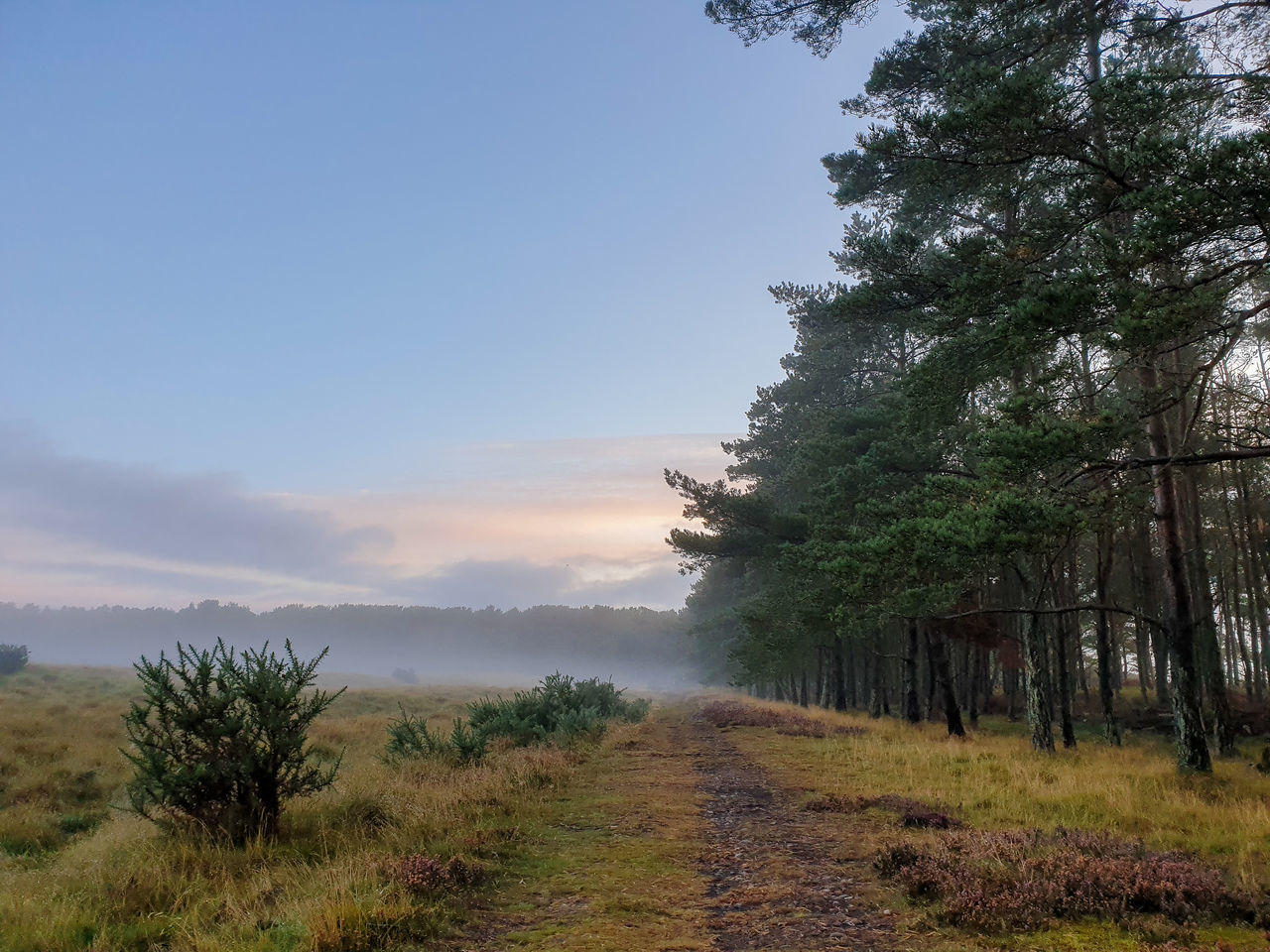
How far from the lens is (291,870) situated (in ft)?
21.1

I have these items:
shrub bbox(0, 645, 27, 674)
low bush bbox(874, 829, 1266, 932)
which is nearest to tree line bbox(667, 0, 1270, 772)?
low bush bbox(874, 829, 1266, 932)

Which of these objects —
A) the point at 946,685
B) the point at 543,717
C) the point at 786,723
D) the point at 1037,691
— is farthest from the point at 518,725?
the point at 1037,691

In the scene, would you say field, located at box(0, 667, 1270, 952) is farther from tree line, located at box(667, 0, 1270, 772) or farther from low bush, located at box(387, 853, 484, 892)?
tree line, located at box(667, 0, 1270, 772)

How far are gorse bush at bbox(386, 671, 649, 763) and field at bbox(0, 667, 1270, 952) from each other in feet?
2.30

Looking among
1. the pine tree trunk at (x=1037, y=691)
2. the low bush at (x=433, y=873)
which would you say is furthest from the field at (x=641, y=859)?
the pine tree trunk at (x=1037, y=691)

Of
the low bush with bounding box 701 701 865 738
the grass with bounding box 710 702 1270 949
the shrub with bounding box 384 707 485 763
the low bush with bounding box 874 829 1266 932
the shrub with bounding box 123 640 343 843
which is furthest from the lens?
the low bush with bounding box 701 701 865 738

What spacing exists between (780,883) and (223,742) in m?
6.23

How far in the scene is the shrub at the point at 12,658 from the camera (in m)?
48.5

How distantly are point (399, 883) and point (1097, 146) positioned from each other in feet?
43.4

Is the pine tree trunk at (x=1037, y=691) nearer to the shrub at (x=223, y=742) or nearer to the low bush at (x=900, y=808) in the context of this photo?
the low bush at (x=900, y=808)

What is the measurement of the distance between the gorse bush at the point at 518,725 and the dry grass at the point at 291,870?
914 mm

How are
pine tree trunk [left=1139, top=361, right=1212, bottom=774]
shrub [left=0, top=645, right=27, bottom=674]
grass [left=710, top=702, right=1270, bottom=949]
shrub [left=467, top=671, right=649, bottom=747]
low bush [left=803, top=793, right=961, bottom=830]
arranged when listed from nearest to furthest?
grass [left=710, top=702, right=1270, bottom=949] → low bush [left=803, top=793, right=961, bottom=830] → pine tree trunk [left=1139, top=361, right=1212, bottom=774] → shrub [left=467, top=671, right=649, bottom=747] → shrub [left=0, top=645, right=27, bottom=674]

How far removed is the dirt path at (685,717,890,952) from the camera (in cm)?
525

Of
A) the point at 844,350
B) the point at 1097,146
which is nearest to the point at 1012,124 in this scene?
the point at 1097,146
